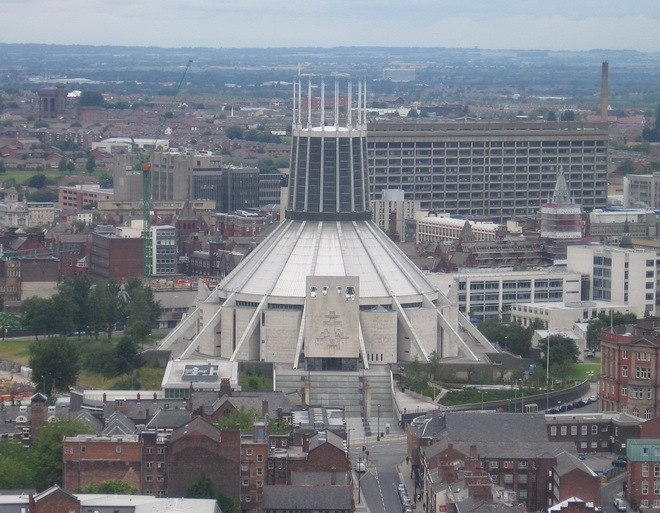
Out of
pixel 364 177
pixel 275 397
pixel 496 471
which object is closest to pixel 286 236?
pixel 364 177

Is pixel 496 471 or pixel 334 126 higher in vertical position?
pixel 334 126

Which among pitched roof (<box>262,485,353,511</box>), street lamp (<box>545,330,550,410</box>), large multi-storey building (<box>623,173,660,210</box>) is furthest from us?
large multi-storey building (<box>623,173,660,210</box>)

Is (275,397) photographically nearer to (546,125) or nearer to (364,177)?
(364,177)

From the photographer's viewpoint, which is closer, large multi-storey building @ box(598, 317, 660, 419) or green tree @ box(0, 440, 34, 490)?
green tree @ box(0, 440, 34, 490)

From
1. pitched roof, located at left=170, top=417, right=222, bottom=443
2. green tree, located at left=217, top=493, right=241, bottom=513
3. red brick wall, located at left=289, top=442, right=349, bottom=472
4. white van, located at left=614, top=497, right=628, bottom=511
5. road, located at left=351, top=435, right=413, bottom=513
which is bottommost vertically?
road, located at left=351, top=435, right=413, bottom=513

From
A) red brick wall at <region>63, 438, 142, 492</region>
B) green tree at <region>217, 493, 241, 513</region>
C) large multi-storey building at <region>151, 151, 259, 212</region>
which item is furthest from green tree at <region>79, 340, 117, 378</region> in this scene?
large multi-storey building at <region>151, 151, 259, 212</region>

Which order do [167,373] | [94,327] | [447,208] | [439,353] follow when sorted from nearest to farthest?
[167,373]
[439,353]
[94,327]
[447,208]

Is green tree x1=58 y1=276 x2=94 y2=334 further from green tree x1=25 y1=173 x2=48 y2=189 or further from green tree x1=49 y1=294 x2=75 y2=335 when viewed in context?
green tree x1=25 y1=173 x2=48 y2=189
